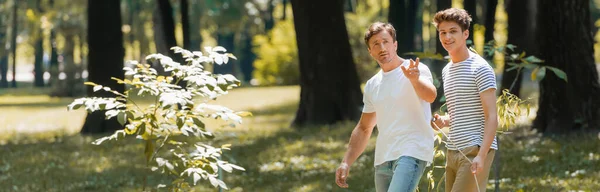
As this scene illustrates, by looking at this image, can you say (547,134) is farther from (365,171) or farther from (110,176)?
(110,176)

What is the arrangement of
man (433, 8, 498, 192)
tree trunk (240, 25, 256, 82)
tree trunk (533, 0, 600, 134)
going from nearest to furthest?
man (433, 8, 498, 192) < tree trunk (533, 0, 600, 134) < tree trunk (240, 25, 256, 82)

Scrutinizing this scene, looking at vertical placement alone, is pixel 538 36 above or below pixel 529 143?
above

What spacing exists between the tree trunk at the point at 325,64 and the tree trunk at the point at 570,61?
5.90 metres

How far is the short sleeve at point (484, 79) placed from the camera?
232 inches

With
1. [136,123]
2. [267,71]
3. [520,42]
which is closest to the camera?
[136,123]

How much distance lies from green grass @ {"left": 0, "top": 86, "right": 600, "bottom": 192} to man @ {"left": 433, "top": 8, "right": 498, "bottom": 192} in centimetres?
185

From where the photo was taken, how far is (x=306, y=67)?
65.0 feet

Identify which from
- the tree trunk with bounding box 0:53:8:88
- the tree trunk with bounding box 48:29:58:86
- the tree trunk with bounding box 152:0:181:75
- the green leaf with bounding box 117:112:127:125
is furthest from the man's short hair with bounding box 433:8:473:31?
the tree trunk with bounding box 0:53:8:88

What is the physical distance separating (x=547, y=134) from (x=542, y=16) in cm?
159

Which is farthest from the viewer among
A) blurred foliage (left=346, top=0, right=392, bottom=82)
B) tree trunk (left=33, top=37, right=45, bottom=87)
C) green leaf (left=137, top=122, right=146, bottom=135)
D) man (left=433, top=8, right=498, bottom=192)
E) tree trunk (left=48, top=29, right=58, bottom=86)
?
tree trunk (left=33, top=37, right=45, bottom=87)

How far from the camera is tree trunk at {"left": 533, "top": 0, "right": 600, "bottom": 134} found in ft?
45.3

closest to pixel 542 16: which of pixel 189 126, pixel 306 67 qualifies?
pixel 306 67

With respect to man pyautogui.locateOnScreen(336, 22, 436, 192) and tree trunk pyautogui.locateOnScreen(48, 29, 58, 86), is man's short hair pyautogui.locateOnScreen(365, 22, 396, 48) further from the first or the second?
tree trunk pyautogui.locateOnScreen(48, 29, 58, 86)

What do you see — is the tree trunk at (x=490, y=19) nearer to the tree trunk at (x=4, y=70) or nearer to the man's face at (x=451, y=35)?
the man's face at (x=451, y=35)
